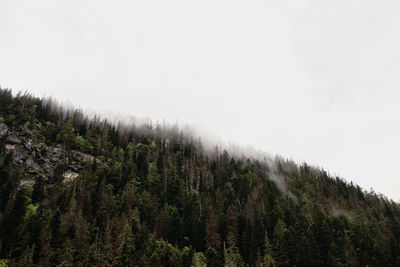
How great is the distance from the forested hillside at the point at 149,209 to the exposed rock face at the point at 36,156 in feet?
1.45

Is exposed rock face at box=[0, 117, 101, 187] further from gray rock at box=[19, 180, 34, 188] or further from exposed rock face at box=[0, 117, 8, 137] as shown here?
gray rock at box=[19, 180, 34, 188]

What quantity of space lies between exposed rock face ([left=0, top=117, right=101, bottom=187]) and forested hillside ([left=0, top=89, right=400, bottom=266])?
0.44 meters

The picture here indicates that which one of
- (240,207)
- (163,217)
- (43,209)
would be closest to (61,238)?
(43,209)

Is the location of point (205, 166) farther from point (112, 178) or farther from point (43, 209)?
point (43, 209)

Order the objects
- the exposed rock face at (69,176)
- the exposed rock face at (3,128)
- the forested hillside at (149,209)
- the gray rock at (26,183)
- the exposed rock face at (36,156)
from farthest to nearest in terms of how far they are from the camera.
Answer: the exposed rock face at (3,128) → the exposed rock face at (69,176) → the exposed rock face at (36,156) → the gray rock at (26,183) → the forested hillside at (149,209)

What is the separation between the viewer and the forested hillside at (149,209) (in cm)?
6588

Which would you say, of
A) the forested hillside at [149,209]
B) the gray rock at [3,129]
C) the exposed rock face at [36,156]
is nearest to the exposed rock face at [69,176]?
the exposed rock face at [36,156]

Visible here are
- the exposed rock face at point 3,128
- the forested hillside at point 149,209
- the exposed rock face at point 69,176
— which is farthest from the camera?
the exposed rock face at point 3,128

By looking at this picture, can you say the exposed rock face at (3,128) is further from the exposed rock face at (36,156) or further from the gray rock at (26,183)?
the gray rock at (26,183)

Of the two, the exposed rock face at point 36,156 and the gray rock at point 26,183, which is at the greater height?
the exposed rock face at point 36,156

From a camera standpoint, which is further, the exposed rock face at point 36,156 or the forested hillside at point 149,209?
the exposed rock face at point 36,156

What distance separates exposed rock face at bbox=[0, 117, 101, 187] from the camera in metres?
110

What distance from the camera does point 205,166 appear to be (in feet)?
564

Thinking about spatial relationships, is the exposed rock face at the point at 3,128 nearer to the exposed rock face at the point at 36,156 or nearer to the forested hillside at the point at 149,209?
the exposed rock face at the point at 36,156
